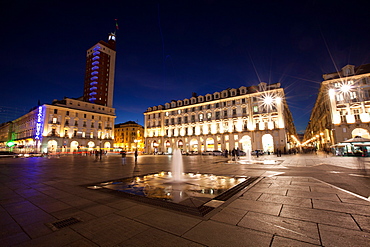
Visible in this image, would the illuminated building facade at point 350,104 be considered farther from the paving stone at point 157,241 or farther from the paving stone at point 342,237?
the paving stone at point 157,241

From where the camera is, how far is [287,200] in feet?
15.8

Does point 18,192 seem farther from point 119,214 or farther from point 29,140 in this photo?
point 29,140

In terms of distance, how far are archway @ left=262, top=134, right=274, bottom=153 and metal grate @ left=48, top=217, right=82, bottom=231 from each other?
45.1 meters

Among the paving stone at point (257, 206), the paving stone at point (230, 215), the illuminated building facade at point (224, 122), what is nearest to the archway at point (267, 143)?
the illuminated building facade at point (224, 122)

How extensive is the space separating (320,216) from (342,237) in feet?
3.20

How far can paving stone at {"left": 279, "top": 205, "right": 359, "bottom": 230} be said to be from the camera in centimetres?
331

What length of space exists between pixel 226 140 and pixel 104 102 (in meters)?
61.3

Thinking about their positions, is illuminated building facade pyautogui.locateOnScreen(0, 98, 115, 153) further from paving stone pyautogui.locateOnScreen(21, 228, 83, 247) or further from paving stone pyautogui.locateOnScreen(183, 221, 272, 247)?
paving stone pyautogui.locateOnScreen(183, 221, 272, 247)

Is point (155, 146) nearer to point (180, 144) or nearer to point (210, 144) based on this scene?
point (180, 144)

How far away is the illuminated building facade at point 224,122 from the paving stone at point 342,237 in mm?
36307

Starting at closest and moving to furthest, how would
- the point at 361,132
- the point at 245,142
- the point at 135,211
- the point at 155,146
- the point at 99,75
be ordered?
the point at 135,211 → the point at 361,132 → the point at 245,142 → the point at 155,146 → the point at 99,75

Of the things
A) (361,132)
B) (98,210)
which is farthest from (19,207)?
(361,132)

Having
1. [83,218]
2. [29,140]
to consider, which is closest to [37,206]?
[83,218]

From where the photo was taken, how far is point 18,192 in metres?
6.05
